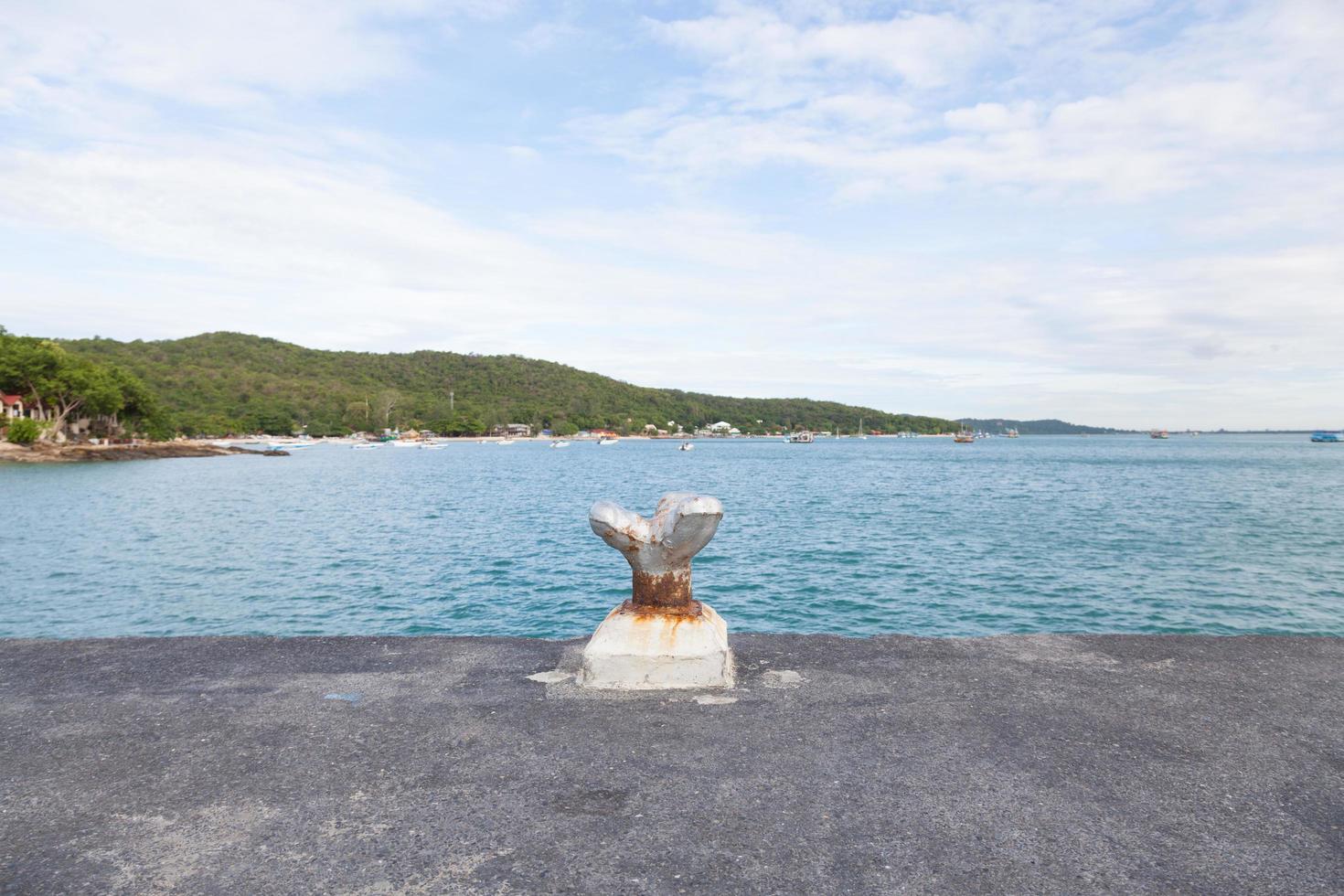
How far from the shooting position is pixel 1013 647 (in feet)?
19.5

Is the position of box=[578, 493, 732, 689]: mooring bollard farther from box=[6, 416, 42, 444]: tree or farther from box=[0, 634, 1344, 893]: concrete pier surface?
box=[6, 416, 42, 444]: tree

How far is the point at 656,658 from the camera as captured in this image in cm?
502

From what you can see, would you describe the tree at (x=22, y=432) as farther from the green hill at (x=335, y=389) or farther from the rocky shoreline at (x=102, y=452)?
the green hill at (x=335, y=389)

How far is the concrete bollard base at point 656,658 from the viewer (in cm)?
502

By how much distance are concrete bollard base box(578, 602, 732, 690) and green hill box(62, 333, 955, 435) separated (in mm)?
125556

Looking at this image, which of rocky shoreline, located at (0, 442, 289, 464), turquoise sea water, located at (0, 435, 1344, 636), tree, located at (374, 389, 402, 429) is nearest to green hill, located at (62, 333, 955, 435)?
Answer: tree, located at (374, 389, 402, 429)

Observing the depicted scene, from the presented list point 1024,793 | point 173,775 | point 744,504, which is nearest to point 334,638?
point 173,775

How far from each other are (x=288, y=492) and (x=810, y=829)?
49774 millimetres

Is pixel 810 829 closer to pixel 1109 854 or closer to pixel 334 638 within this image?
pixel 1109 854

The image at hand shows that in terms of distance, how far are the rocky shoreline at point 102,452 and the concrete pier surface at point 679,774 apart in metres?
83.7

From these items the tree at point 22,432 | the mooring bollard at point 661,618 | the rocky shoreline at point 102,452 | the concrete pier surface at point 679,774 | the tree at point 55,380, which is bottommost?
the rocky shoreline at point 102,452

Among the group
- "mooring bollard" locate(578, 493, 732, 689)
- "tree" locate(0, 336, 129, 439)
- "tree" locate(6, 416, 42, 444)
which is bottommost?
"tree" locate(6, 416, 42, 444)

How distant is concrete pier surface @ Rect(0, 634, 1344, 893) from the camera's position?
9.79 feet

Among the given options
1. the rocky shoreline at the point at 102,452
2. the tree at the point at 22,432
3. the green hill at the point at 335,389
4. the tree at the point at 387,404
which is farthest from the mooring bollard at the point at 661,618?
the tree at the point at 387,404
